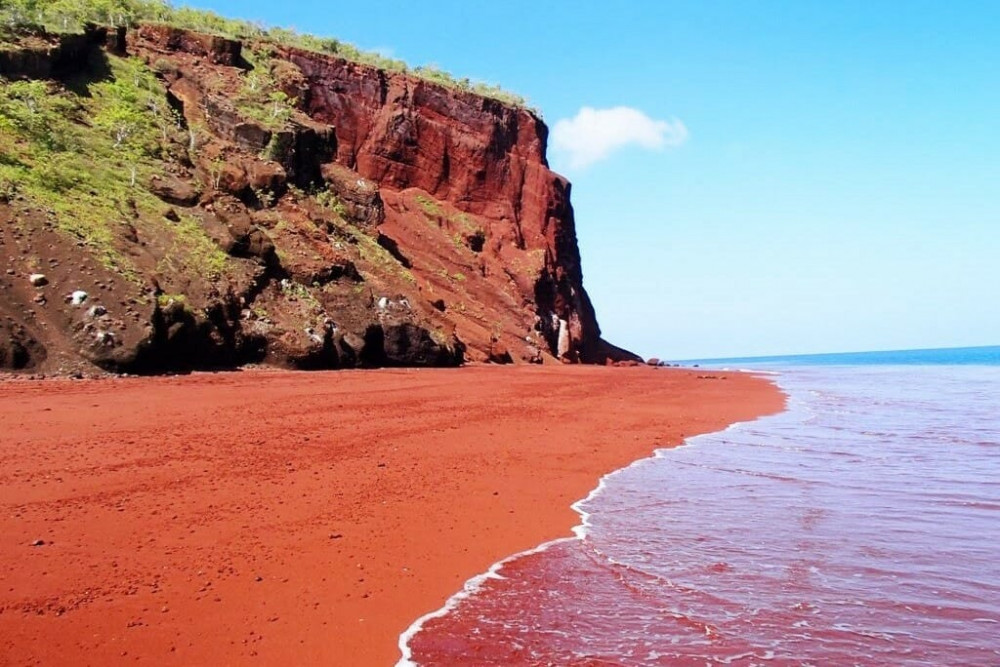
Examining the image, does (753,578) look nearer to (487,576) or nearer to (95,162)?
(487,576)

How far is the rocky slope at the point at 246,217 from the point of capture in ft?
50.4

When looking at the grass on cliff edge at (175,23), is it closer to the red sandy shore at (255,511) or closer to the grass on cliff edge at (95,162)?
the grass on cliff edge at (95,162)

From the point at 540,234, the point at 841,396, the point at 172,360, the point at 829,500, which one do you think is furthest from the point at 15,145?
the point at 540,234

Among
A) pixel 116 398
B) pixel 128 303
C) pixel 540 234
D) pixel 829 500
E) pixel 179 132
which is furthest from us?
pixel 540 234

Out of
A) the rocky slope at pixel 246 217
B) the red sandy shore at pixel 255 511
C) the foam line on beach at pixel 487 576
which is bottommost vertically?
the foam line on beach at pixel 487 576

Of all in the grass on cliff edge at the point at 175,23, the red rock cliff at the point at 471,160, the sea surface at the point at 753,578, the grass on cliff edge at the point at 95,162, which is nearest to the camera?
the sea surface at the point at 753,578

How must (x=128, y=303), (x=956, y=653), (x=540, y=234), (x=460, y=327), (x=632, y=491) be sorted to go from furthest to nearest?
(x=540, y=234)
(x=460, y=327)
(x=128, y=303)
(x=632, y=491)
(x=956, y=653)

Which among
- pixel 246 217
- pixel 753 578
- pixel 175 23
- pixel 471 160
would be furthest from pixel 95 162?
pixel 471 160

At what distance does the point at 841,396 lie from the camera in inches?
960

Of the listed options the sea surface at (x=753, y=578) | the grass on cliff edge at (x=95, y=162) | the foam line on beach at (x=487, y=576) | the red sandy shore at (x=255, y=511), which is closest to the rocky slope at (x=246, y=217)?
the grass on cliff edge at (x=95, y=162)

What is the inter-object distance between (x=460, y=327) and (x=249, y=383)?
15.1 meters

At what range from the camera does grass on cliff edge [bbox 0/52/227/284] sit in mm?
16406

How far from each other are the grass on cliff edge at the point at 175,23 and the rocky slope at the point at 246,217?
2.75ft

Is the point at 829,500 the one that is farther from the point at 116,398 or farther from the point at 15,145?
the point at 15,145
